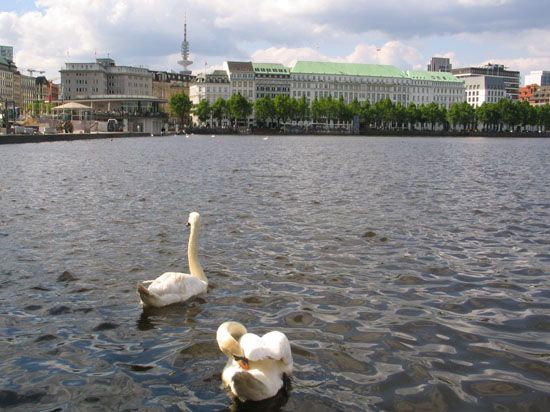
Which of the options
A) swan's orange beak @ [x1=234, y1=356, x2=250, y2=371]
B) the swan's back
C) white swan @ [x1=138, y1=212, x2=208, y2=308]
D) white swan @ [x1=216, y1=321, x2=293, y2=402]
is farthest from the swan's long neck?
swan's orange beak @ [x1=234, y1=356, x2=250, y2=371]

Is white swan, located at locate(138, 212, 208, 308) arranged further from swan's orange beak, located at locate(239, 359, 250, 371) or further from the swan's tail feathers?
swan's orange beak, located at locate(239, 359, 250, 371)

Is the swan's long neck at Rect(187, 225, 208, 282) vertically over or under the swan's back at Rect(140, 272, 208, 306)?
over

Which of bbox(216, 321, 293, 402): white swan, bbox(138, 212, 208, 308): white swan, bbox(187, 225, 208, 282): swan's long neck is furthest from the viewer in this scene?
bbox(187, 225, 208, 282): swan's long neck

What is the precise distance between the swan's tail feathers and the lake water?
195 mm

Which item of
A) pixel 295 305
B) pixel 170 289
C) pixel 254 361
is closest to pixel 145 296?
pixel 170 289

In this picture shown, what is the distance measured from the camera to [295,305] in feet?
34.7

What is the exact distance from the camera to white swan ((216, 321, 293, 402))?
654 centimetres

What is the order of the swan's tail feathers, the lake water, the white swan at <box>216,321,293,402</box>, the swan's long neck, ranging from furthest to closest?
the swan's long neck < the swan's tail feathers < the lake water < the white swan at <box>216,321,293,402</box>

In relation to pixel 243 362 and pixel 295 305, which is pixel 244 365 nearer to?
pixel 243 362

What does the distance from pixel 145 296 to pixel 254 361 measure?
12.5ft

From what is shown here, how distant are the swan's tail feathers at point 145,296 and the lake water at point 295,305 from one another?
0.19 m

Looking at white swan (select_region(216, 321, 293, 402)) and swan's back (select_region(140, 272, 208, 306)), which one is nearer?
white swan (select_region(216, 321, 293, 402))

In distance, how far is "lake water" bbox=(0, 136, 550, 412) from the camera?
7367 mm

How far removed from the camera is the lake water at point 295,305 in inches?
290
